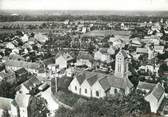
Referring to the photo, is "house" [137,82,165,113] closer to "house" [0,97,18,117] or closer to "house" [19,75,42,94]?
"house" [19,75,42,94]

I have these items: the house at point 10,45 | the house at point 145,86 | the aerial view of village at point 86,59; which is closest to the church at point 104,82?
the aerial view of village at point 86,59

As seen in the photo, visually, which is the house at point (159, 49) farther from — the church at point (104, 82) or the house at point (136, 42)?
the church at point (104, 82)

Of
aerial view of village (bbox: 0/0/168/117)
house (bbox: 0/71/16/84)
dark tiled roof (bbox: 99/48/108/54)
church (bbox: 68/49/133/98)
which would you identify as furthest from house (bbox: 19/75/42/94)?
dark tiled roof (bbox: 99/48/108/54)

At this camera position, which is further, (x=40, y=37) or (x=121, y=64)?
(x=40, y=37)

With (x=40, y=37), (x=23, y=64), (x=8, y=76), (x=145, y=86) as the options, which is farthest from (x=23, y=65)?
(x=145, y=86)

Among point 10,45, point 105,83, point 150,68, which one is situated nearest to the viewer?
point 150,68

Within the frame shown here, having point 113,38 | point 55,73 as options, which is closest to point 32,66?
point 55,73

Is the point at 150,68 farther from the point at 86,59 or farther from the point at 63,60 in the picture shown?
the point at 63,60
